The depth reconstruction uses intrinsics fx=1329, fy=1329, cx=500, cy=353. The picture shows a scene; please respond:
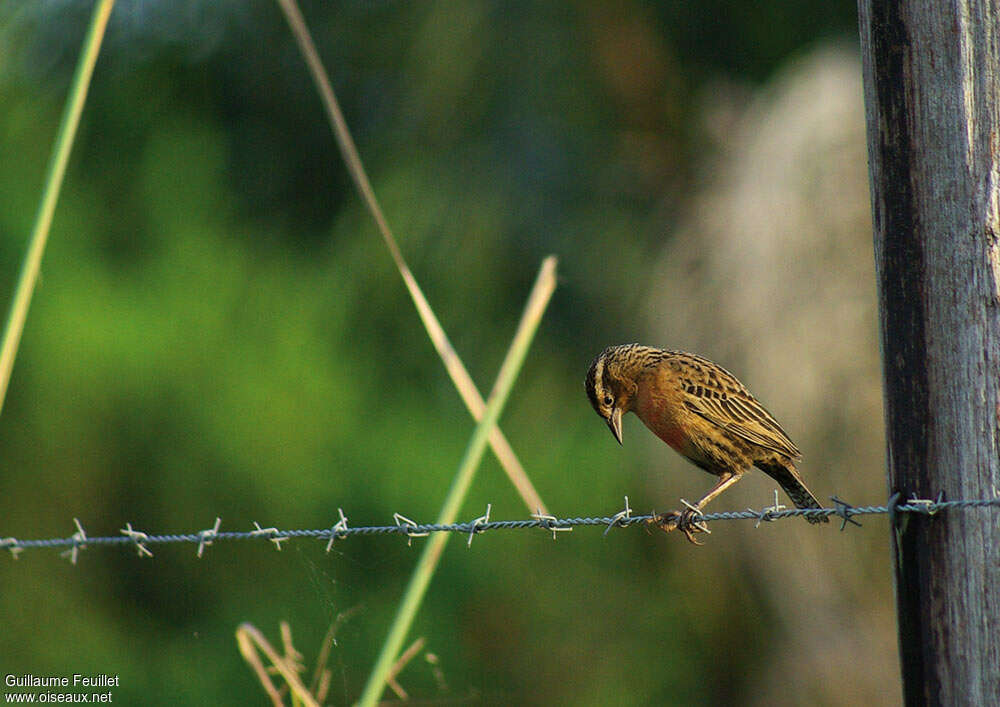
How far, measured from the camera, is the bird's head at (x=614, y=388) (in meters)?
4.57

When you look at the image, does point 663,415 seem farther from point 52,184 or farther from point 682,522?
point 52,184

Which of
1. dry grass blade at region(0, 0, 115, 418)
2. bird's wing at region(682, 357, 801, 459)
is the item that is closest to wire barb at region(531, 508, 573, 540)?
dry grass blade at region(0, 0, 115, 418)

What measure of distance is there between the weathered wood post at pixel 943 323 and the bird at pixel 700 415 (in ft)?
4.82

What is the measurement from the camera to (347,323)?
39.6ft

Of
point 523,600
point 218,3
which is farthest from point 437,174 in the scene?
point 523,600

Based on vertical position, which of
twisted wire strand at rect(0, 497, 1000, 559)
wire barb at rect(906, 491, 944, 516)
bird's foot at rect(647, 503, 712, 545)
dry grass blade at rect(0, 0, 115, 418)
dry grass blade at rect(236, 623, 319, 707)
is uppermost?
dry grass blade at rect(0, 0, 115, 418)

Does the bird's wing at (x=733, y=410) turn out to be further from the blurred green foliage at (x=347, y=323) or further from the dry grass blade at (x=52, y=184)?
the blurred green foliage at (x=347, y=323)

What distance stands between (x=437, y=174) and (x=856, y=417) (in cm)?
476

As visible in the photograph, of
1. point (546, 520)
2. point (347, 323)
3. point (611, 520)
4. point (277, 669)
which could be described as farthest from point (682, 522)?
point (347, 323)

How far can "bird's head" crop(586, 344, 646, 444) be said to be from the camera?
4.57 meters

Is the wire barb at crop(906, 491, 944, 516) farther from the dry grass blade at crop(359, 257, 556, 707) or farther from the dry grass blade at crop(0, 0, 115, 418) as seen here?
the dry grass blade at crop(0, 0, 115, 418)

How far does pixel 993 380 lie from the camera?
7.76 ft

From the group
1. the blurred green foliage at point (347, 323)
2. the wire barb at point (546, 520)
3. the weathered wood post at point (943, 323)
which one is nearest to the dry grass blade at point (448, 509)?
the wire barb at point (546, 520)

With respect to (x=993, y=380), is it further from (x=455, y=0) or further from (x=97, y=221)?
(x=97, y=221)
